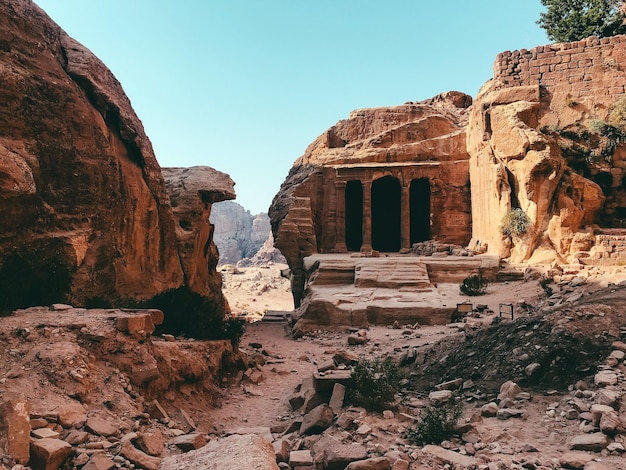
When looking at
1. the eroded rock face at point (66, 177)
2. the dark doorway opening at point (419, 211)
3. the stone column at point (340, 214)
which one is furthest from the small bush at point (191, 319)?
the dark doorway opening at point (419, 211)

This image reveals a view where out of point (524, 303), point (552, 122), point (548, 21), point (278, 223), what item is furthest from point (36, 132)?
point (548, 21)

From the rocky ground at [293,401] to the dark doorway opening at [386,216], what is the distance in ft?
60.6

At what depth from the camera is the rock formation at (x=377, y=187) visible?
23.5 metres

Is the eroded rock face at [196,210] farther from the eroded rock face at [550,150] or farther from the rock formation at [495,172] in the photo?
the eroded rock face at [550,150]

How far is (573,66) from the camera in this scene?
61.9 ft

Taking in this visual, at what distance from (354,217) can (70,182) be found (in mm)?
17518

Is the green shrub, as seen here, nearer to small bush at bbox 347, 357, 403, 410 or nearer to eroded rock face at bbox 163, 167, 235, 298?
eroded rock face at bbox 163, 167, 235, 298

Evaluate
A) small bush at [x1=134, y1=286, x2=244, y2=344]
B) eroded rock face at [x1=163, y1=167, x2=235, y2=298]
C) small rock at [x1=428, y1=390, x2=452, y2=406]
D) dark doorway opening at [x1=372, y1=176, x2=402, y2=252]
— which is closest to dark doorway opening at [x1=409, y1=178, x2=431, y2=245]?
dark doorway opening at [x1=372, y1=176, x2=402, y2=252]

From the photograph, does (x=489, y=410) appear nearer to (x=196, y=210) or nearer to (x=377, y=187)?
(x=196, y=210)

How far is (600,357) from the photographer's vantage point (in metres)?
5.96

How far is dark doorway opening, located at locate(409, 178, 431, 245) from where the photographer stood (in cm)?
2617

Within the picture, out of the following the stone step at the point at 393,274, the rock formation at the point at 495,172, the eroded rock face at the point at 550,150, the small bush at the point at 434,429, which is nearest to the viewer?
the small bush at the point at 434,429

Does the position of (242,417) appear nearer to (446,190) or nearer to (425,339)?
(425,339)

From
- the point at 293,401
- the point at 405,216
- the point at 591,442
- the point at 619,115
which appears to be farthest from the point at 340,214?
the point at 591,442
